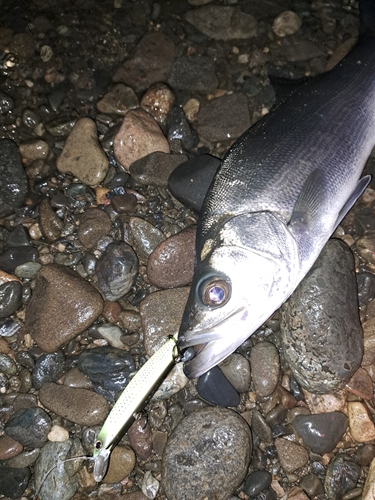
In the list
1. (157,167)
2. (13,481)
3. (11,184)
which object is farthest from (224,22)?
(13,481)

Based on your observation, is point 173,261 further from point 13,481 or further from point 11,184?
point 13,481

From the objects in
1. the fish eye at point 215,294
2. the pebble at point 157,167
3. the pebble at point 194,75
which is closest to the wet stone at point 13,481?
the fish eye at point 215,294

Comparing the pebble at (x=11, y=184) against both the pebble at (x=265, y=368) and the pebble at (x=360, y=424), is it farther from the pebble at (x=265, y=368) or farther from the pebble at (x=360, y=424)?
the pebble at (x=360, y=424)

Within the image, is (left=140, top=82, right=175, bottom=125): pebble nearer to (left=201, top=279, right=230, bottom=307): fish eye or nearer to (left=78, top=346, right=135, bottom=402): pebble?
(left=201, top=279, right=230, bottom=307): fish eye

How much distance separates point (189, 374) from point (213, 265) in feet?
2.75

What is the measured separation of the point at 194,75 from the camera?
4.61m

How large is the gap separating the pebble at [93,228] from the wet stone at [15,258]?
53cm

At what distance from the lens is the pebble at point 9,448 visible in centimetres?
368

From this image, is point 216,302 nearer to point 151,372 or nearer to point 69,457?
point 151,372

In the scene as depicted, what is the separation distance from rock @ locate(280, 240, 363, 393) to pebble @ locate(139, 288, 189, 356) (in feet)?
3.28

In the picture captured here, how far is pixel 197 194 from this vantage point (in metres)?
4.03

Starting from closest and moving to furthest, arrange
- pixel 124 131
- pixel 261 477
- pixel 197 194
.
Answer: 1. pixel 261 477
2. pixel 197 194
3. pixel 124 131

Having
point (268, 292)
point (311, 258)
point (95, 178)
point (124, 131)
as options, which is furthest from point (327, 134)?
point (95, 178)

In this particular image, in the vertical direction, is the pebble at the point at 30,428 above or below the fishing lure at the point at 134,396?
below
